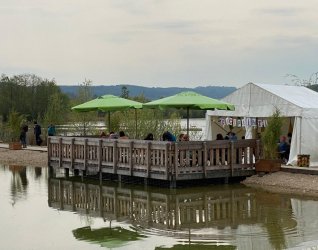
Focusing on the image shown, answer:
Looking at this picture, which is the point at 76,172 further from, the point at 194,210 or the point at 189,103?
the point at 194,210

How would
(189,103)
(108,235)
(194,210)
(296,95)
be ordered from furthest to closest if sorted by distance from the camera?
1. (296,95)
2. (189,103)
3. (194,210)
4. (108,235)

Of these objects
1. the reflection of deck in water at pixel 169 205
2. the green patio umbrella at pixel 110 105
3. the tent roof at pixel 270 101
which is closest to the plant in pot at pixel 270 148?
the reflection of deck in water at pixel 169 205

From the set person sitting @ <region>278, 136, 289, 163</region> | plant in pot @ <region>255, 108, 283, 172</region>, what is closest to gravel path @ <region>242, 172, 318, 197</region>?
plant in pot @ <region>255, 108, 283, 172</region>

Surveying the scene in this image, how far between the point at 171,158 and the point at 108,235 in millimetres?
6631

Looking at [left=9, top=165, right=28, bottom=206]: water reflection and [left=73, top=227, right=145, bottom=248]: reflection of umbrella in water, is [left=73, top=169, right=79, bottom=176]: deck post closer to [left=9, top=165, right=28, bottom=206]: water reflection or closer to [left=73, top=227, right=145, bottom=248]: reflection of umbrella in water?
[left=9, top=165, right=28, bottom=206]: water reflection

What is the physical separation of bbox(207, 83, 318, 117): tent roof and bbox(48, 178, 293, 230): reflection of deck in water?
16.5 ft

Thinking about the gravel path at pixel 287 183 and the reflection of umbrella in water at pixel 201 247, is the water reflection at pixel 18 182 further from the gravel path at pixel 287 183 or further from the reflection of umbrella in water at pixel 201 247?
the gravel path at pixel 287 183

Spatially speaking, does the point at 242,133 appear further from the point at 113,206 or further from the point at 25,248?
the point at 25,248

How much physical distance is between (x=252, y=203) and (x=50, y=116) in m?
26.6

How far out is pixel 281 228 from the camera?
12.3 metres

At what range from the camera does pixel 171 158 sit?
18375 mm

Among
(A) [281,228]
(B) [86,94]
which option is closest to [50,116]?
(B) [86,94]

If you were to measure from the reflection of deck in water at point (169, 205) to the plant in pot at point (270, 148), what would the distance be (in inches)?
69.0

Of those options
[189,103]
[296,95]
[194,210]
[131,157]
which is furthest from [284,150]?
[194,210]
